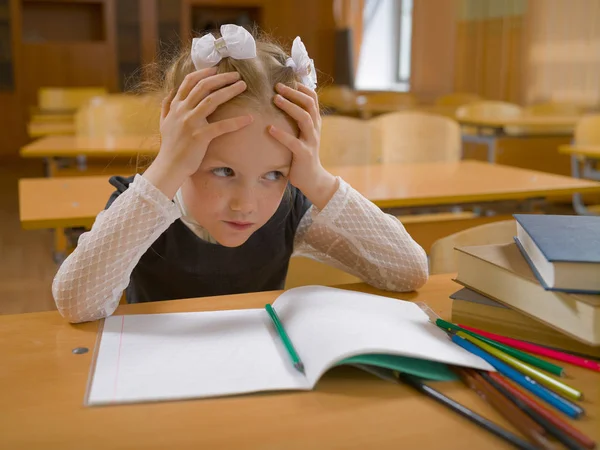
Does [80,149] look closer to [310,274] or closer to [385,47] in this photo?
[310,274]

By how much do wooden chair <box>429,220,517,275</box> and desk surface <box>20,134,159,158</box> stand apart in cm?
174

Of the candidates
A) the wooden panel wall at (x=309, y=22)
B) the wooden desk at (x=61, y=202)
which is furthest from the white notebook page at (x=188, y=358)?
the wooden panel wall at (x=309, y=22)

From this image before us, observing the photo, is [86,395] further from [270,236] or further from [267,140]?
[270,236]

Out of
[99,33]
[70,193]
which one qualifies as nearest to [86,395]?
[70,193]

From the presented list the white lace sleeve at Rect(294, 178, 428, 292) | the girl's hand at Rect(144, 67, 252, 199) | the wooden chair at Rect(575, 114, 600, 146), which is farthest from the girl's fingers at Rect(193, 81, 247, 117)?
the wooden chair at Rect(575, 114, 600, 146)

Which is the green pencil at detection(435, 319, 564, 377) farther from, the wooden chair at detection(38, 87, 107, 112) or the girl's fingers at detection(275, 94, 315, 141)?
the wooden chair at detection(38, 87, 107, 112)

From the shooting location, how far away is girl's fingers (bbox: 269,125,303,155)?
2.85 feet

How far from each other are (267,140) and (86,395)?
0.40m

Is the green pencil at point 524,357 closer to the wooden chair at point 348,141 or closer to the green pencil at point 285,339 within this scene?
the green pencil at point 285,339

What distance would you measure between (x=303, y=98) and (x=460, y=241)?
464 millimetres

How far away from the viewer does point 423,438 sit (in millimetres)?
559

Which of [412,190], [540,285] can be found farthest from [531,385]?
[412,190]

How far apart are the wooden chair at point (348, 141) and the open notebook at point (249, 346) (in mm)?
2104

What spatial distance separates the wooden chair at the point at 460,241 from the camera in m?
1.22
